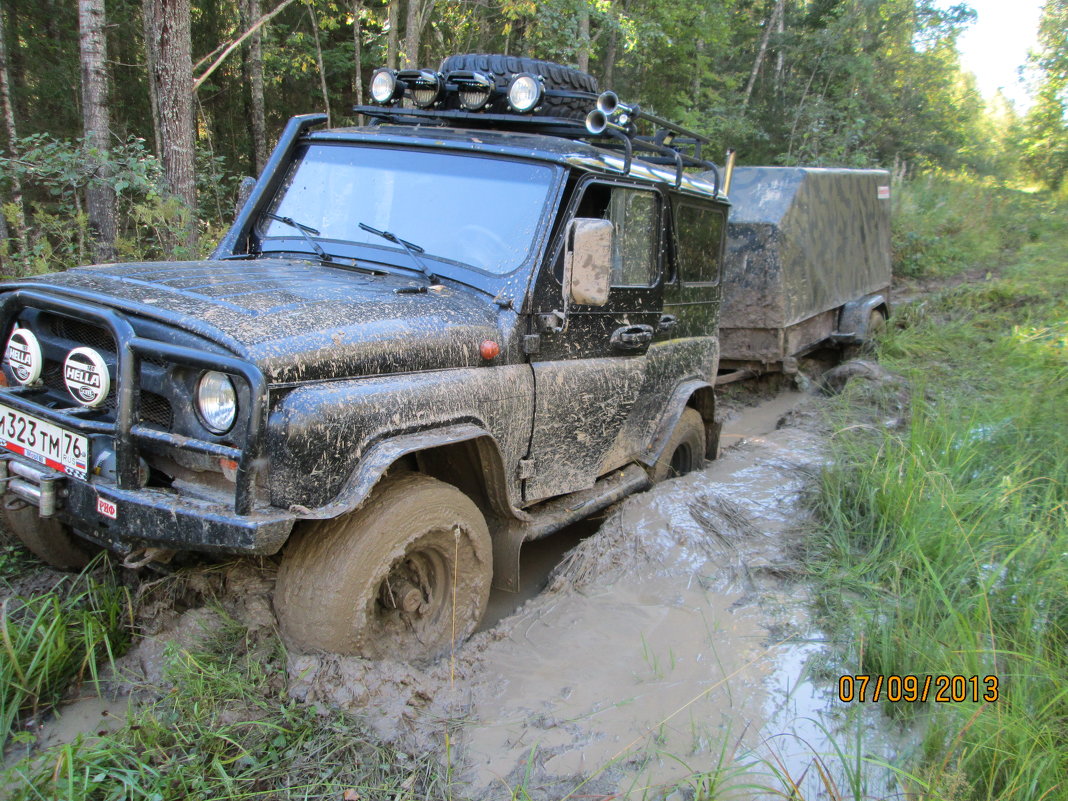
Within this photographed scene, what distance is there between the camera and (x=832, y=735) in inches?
107

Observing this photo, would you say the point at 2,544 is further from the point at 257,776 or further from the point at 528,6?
the point at 528,6

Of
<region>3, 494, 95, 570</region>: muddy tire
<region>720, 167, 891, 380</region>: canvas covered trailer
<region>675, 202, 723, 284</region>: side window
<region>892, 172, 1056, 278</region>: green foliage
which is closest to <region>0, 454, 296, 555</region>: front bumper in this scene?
<region>3, 494, 95, 570</region>: muddy tire

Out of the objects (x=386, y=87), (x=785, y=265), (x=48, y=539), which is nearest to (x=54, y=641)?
(x=48, y=539)

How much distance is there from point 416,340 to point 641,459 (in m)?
2.00

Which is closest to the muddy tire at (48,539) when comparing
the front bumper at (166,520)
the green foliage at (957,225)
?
the front bumper at (166,520)

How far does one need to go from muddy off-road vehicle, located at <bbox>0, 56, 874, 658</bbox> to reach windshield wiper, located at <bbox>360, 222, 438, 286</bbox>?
21mm

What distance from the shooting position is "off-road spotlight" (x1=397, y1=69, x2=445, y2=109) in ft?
14.2

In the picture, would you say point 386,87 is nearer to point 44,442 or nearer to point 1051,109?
point 44,442

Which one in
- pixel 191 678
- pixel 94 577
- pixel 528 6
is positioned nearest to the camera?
pixel 191 678

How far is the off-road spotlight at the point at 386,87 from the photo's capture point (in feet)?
14.2

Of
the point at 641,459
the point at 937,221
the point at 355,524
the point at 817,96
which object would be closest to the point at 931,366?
the point at 641,459

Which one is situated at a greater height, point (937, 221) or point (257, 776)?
point (937, 221)

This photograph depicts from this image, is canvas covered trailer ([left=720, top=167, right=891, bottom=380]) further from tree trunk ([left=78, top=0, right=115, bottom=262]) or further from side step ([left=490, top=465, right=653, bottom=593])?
tree trunk ([left=78, top=0, right=115, bottom=262])

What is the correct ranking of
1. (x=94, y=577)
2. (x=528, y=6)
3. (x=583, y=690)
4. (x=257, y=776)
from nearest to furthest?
(x=257, y=776) → (x=583, y=690) → (x=94, y=577) → (x=528, y=6)
